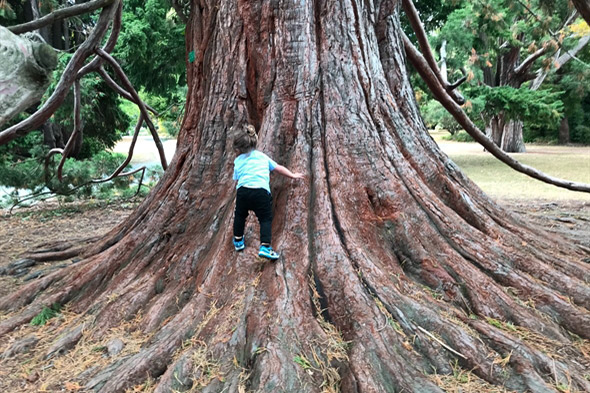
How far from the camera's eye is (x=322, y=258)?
269 centimetres

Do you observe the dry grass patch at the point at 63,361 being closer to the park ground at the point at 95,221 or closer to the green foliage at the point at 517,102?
the park ground at the point at 95,221

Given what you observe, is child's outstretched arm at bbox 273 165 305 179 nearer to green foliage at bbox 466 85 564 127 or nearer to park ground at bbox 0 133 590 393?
park ground at bbox 0 133 590 393

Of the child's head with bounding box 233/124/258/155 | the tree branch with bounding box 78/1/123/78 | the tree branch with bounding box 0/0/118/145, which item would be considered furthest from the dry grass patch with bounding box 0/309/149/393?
the tree branch with bounding box 78/1/123/78

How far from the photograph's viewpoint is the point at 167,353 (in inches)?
96.6

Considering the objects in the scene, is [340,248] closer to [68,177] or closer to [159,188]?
[159,188]

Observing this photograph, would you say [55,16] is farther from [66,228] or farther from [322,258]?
[66,228]

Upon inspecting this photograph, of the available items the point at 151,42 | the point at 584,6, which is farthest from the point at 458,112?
the point at 151,42

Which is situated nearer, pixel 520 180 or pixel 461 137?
pixel 520 180

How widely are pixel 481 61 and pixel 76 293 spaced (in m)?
15.9

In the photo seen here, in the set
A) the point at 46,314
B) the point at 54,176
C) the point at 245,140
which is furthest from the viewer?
the point at 54,176

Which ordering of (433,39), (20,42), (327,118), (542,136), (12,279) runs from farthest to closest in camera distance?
1. (542,136)
2. (433,39)
3. (12,279)
4. (327,118)
5. (20,42)

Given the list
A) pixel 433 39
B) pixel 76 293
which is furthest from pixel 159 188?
A: pixel 433 39

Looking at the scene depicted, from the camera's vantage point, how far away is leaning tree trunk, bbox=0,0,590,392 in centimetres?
231

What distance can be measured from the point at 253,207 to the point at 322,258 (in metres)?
0.54
